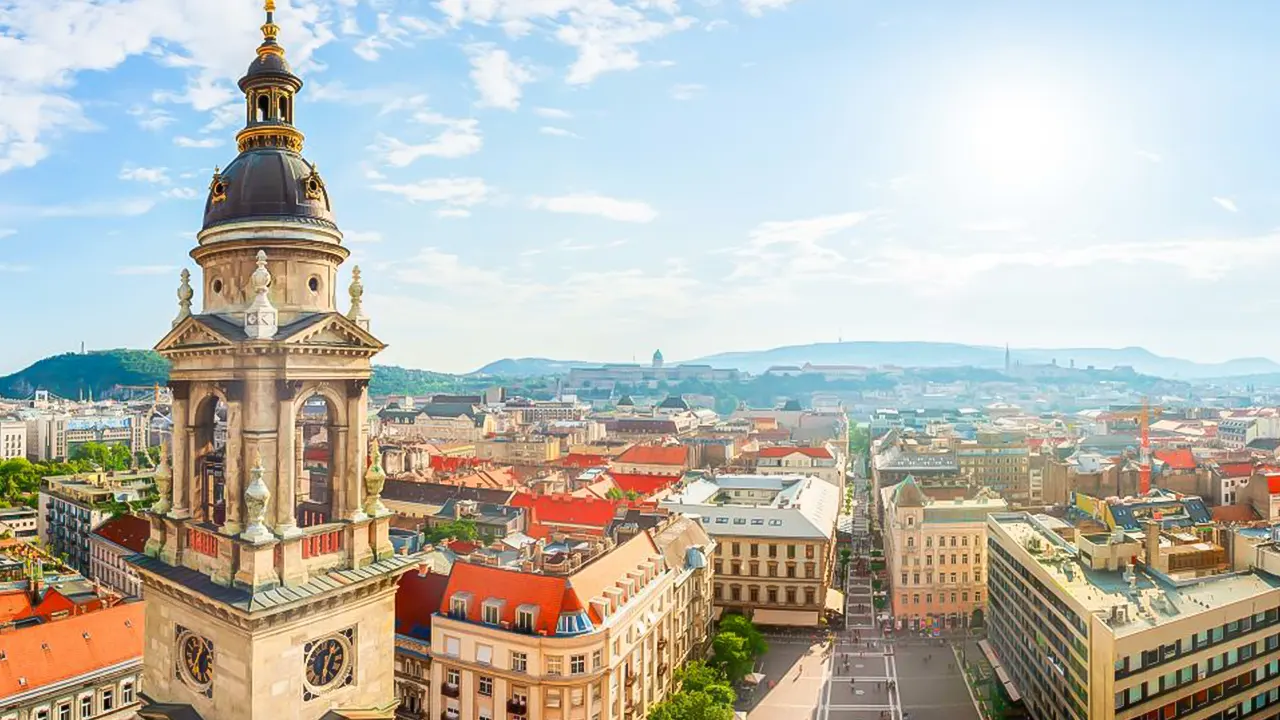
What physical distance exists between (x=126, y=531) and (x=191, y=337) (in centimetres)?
7447

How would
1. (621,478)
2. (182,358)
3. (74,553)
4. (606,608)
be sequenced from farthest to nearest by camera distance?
(621,478) → (74,553) → (606,608) → (182,358)

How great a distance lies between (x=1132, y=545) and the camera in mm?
54438

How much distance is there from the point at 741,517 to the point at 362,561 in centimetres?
5941

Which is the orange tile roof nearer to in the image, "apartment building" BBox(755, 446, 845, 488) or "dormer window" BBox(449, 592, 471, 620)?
"dormer window" BBox(449, 592, 471, 620)

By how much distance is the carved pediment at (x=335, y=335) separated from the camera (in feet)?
64.0

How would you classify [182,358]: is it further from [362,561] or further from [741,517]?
[741,517]

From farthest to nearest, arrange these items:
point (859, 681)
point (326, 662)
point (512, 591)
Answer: point (859, 681) < point (512, 591) < point (326, 662)

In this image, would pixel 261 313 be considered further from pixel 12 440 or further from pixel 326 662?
pixel 12 440

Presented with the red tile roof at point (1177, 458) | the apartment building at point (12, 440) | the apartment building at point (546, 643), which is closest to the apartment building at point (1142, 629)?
the apartment building at point (546, 643)

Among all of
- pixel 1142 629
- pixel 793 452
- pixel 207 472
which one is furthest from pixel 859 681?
pixel 793 452

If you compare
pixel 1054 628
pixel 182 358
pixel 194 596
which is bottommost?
pixel 1054 628

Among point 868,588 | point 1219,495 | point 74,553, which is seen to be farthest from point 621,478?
point 1219,495

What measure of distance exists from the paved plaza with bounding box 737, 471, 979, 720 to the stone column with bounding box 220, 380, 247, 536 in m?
46.4

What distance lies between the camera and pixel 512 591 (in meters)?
46.9
